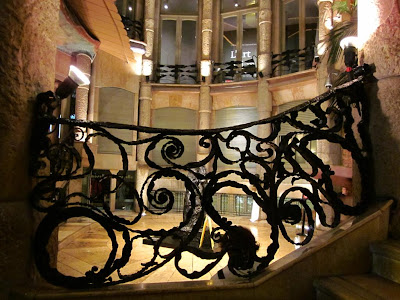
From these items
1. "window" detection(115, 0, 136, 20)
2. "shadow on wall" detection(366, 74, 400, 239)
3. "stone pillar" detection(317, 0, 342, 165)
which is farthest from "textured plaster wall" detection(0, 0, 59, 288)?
"window" detection(115, 0, 136, 20)

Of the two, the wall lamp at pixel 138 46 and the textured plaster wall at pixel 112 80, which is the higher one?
the wall lamp at pixel 138 46

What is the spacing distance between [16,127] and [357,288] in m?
2.48

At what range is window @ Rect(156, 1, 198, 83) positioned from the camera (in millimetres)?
14045

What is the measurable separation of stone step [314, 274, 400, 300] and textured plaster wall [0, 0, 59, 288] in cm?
200

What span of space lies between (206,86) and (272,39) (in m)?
3.38

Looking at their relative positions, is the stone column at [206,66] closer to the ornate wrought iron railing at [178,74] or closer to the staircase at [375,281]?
the ornate wrought iron railing at [178,74]

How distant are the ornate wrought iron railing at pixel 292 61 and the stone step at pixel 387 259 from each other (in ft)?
34.7

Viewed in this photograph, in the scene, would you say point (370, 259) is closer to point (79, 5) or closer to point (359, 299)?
point (359, 299)

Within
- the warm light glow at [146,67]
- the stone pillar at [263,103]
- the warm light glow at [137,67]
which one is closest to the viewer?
the stone pillar at [263,103]

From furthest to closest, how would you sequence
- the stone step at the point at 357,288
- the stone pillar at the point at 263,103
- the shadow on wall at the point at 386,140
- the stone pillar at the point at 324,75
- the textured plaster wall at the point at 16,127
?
the stone pillar at the point at 263,103 → the stone pillar at the point at 324,75 → the shadow on wall at the point at 386,140 → the textured plaster wall at the point at 16,127 → the stone step at the point at 357,288

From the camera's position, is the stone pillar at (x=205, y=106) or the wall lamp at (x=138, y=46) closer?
the wall lamp at (x=138, y=46)

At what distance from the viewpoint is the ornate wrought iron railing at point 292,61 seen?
11727 millimetres

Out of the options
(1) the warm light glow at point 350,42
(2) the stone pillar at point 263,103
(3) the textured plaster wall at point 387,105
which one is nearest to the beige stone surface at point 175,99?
(2) the stone pillar at point 263,103

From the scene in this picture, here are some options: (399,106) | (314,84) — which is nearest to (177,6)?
(314,84)
